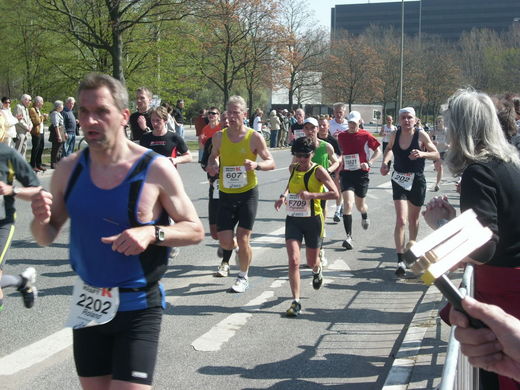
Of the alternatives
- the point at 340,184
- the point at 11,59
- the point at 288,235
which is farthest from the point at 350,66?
the point at 288,235

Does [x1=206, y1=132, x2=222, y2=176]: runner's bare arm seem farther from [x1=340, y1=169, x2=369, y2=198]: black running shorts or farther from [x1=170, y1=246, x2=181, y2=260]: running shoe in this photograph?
[x1=340, y1=169, x2=369, y2=198]: black running shorts

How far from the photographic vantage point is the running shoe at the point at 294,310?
6168 millimetres

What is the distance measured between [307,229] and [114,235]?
375 centimetres

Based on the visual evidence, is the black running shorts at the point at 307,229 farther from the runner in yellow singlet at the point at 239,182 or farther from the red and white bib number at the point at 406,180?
the red and white bib number at the point at 406,180

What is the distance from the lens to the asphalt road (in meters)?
4.71

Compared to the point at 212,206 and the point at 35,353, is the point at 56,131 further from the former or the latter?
the point at 35,353

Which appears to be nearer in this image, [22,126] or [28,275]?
[28,275]

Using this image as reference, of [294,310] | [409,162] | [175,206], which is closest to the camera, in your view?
[175,206]

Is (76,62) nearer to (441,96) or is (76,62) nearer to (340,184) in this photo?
(340,184)

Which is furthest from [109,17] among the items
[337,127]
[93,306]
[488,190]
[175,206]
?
[488,190]

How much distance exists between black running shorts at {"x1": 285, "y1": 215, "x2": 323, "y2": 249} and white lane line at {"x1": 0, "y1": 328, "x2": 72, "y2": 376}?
2.35 metres

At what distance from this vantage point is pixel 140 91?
921 cm

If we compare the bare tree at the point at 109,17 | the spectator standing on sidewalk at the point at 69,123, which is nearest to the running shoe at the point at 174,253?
the spectator standing on sidewalk at the point at 69,123

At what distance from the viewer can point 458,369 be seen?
2809 millimetres
